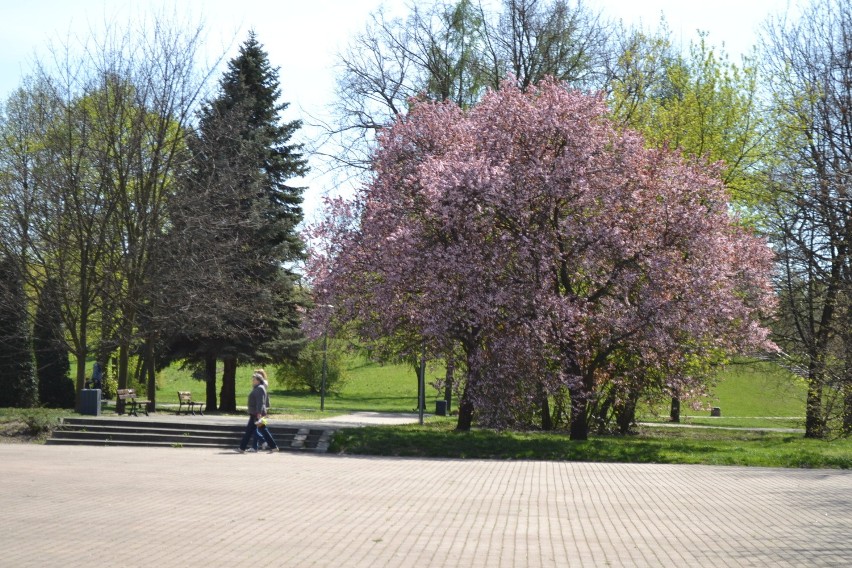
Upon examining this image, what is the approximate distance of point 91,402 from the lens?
25.9 meters

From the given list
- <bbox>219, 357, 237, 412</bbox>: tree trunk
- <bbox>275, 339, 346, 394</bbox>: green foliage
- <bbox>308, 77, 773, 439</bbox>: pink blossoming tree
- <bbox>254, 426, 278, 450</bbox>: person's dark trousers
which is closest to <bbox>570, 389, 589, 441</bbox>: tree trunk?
<bbox>308, 77, 773, 439</bbox>: pink blossoming tree

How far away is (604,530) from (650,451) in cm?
1098

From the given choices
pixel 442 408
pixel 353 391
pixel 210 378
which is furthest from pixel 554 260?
A: pixel 353 391

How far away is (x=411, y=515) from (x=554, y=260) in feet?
42.0

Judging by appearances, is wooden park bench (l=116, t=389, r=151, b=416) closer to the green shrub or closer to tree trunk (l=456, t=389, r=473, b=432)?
the green shrub

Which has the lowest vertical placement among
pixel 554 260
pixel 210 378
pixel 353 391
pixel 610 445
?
pixel 353 391

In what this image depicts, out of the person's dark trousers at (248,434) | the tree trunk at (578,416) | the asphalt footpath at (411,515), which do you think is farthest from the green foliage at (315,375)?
the asphalt footpath at (411,515)

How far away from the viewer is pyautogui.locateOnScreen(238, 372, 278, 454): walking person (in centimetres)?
2136

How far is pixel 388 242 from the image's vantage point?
81.8ft

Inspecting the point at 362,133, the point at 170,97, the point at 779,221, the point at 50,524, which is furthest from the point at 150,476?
the point at 362,133

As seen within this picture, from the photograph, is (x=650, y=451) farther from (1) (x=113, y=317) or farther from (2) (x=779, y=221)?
(1) (x=113, y=317)

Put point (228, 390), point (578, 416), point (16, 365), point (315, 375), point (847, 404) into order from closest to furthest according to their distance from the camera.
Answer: point (847, 404), point (578, 416), point (16, 365), point (228, 390), point (315, 375)

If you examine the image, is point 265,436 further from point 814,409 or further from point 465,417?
point 814,409

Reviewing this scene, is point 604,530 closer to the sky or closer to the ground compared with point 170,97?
closer to the ground
